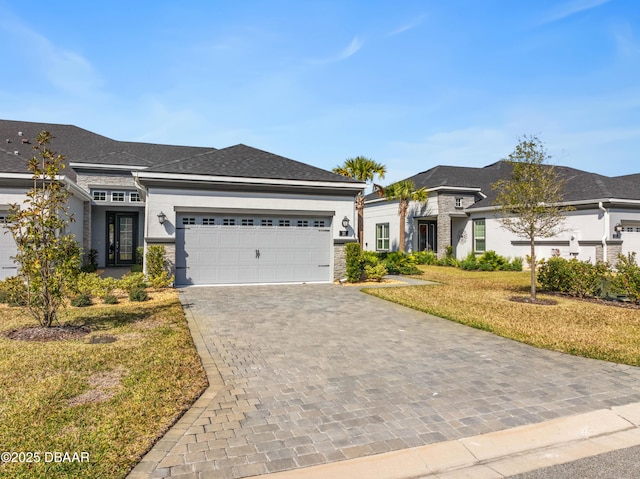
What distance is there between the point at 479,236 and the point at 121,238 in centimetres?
1982

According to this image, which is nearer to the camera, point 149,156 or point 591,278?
point 591,278

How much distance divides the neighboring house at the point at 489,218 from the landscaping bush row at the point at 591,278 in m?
3.18

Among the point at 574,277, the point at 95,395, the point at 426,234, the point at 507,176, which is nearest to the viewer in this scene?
the point at 95,395

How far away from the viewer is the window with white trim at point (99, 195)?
19.7 m

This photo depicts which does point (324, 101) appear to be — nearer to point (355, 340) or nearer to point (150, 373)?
point (355, 340)

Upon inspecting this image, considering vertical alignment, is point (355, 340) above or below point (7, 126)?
below

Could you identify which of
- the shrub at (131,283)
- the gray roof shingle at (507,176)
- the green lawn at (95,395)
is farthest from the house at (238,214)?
the gray roof shingle at (507,176)

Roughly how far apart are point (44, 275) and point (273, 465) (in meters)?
6.14

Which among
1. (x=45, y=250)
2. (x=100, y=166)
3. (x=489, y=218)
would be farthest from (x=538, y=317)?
(x=100, y=166)

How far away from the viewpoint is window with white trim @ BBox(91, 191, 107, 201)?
19688 mm

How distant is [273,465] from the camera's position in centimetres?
326

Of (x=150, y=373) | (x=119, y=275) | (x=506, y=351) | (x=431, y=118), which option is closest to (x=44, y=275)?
(x=150, y=373)

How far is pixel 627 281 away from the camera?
11094mm

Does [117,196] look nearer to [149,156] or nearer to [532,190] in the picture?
[149,156]
